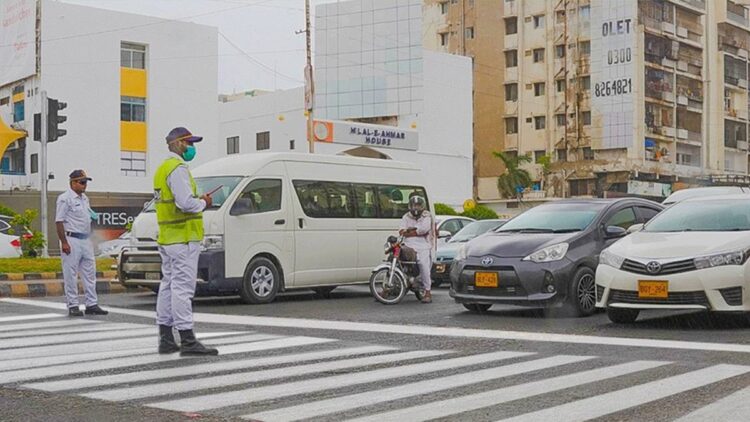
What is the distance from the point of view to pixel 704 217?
11.3 meters

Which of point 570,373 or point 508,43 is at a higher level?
point 508,43

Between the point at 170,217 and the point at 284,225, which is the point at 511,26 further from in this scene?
the point at 170,217

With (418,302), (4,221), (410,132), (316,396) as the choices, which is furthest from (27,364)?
(410,132)

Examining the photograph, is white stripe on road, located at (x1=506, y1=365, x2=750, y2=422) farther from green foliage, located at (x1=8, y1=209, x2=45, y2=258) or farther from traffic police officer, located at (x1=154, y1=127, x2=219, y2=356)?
green foliage, located at (x1=8, y1=209, x2=45, y2=258)

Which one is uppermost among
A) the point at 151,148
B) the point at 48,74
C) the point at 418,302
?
the point at 48,74

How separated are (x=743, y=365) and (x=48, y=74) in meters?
43.1

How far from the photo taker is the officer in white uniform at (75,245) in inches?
493

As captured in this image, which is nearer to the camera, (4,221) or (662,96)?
(4,221)

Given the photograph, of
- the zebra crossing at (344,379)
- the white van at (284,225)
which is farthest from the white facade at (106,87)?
the zebra crossing at (344,379)

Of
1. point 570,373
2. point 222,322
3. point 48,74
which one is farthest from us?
point 48,74

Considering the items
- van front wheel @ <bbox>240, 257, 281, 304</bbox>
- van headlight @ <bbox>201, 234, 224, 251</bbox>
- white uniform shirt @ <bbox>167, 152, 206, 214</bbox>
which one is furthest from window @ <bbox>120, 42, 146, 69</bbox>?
white uniform shirt @ <bbox>167, 152, 206, 214</bbox>

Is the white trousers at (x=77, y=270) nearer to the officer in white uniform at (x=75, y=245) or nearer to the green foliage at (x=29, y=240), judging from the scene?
the officer in white uniform at (x=75, y=245)

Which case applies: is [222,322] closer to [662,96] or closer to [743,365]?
[743,365]

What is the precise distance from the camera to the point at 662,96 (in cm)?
6500
